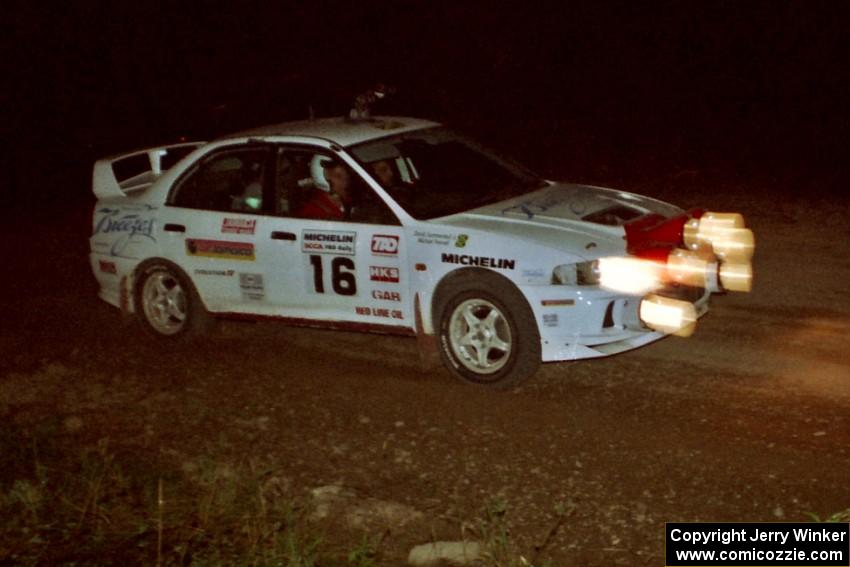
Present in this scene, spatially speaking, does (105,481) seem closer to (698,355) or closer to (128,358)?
(128,358)

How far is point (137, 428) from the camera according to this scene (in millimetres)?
7176

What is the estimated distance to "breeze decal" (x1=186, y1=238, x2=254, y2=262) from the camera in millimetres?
8039

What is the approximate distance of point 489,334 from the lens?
706cm

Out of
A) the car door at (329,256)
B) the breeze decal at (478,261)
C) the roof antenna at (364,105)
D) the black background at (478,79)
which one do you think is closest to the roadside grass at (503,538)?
the breeze decal at (478,261)

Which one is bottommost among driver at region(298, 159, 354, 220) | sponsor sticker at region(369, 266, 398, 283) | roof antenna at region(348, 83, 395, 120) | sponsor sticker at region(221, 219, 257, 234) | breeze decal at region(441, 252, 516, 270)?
sponsor sticker at region(369, 266, 398, 283)

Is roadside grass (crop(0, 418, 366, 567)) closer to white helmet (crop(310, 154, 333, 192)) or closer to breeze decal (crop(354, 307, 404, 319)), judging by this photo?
breeze decal (crop(354, 307, 404, 319))

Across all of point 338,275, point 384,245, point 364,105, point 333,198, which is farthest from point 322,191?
point 364,105

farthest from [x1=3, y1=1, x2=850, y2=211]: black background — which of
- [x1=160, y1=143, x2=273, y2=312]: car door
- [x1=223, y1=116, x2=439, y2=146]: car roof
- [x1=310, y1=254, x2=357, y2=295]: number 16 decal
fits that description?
[x1=310, y1=254, x2=357, y2=295]: number 16 decal

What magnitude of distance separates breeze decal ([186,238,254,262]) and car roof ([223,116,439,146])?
2.55 ft

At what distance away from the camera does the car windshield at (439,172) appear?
24.9 feet

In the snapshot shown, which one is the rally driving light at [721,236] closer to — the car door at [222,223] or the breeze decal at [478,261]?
the breeze decal at [478,261]

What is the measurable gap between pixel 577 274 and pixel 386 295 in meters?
1.33

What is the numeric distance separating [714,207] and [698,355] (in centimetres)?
483

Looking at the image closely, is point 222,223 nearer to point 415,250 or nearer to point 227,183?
point 227,183
